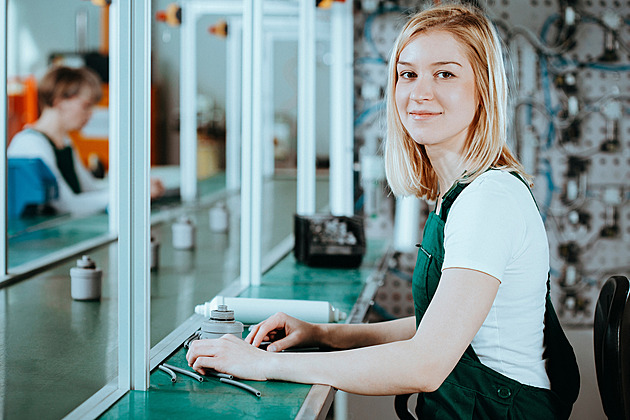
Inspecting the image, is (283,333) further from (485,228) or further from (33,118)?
(33,118)

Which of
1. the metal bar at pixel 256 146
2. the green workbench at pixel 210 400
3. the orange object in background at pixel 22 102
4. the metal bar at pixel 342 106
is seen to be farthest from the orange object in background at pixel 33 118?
the green workbench at pixel 210 400

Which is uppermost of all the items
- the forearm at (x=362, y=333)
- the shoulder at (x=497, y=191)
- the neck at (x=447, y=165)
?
the neck at (x=447, y=165)

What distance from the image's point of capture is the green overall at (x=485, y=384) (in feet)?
4.54

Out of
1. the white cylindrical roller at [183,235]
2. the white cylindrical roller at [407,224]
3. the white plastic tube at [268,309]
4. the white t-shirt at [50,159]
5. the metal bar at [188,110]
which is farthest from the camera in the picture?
the metal bar at [188,110]

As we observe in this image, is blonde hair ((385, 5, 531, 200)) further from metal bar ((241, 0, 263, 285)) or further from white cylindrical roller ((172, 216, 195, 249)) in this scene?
white cylindrical roller ((172, 216, 195, 249))

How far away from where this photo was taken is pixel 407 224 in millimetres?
3953

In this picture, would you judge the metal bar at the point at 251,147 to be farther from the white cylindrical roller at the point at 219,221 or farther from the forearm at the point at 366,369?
the white cylindrical roller at the point at 219,221

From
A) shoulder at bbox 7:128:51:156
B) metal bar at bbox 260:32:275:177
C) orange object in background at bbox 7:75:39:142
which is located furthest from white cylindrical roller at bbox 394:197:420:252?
orange object in background at bbox 7:75:39:142

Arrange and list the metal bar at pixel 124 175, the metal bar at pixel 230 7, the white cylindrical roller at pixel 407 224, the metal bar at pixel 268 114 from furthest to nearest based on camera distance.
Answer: the metal bar at pixel 268 114, the metal bar at pixel 230 7, the white cylindrical roller at pixel 407 224, the metal bar at pixel 124 175

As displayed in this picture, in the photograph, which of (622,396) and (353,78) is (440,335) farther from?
(353,78)

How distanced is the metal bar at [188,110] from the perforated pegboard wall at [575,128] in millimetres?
2023

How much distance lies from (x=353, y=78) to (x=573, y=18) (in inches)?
55.9

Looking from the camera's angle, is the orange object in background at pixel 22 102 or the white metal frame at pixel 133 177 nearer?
the white metal frame at pixel 133 177

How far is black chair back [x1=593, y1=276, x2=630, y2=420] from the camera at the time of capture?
147cm
